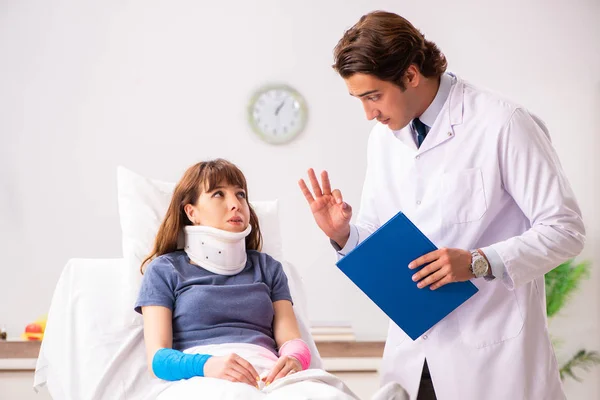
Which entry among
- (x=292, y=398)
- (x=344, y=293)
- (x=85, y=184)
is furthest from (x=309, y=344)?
(x=85, y=184)

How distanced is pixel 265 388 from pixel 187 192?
28.5 inches

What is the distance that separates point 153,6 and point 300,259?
157 cm

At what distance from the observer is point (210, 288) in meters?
1.85

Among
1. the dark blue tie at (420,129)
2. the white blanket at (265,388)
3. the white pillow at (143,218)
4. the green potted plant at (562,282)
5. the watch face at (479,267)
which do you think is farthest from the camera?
the green potted plant at (562,282)

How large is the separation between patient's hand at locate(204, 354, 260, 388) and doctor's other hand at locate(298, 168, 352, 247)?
0.36 meters

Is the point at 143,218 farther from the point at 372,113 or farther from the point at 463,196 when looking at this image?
the point at 463,196

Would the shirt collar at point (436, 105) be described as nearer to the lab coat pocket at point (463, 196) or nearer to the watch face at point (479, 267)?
the lab coat pocket at point (463, 196)

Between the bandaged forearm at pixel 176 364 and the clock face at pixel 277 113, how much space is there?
2202mm

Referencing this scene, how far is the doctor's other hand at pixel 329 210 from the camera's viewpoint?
1.65 metres

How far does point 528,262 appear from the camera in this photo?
146 centimetres

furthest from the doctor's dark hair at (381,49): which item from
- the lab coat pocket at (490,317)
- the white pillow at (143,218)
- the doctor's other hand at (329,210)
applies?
the white pillow at (143,218)

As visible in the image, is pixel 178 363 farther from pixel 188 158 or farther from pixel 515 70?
pixel 515 70

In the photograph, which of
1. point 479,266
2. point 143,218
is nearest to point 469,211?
point 479,266

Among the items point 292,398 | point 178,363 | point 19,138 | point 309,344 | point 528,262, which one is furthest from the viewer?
point 19,138
